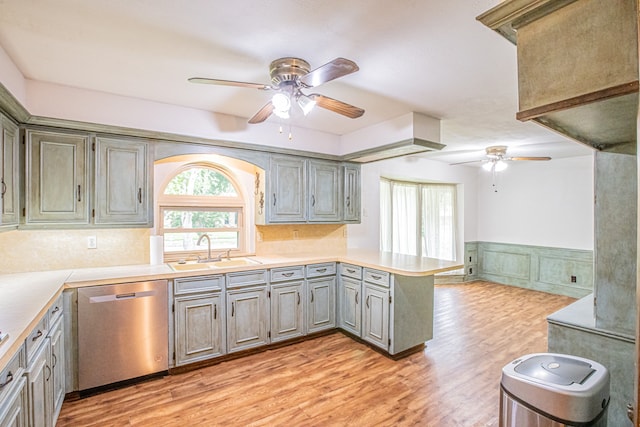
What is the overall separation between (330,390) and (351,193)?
2441 millimetres

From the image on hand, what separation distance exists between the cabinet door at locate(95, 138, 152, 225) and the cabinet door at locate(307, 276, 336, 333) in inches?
72.3

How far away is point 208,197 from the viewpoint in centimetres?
362

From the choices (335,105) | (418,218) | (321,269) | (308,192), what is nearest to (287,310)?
(321,269)

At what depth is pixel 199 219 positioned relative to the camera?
11.8 feet

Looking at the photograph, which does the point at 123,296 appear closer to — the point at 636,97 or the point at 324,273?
the point at 324,273

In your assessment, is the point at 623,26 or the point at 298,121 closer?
the point at 623,26

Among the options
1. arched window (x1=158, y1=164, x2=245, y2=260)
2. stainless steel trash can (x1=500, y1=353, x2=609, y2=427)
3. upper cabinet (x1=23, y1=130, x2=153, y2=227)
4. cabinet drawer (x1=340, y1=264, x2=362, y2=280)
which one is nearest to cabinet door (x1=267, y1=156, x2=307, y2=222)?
arched window (x1=158, y1=164, x2=245, y2=260)

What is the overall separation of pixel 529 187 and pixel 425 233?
2.11m

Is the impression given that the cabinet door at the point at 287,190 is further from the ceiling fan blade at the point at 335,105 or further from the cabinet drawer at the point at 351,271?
the ceiling fan blade at the point at 335,105

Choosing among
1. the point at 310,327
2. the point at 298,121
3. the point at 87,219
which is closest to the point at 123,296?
the point at 87,219

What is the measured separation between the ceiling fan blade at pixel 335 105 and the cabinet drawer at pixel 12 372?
2.09 m

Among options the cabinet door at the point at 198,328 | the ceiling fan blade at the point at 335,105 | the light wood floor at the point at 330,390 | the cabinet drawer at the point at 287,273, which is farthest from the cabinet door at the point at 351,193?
the cabinet door at the point at 198,328

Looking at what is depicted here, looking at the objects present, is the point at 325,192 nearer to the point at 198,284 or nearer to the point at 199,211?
the point at 199,211

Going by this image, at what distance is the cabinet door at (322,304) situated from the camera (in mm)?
3562
